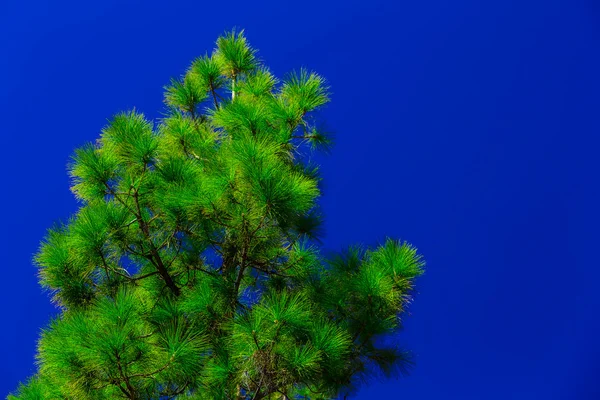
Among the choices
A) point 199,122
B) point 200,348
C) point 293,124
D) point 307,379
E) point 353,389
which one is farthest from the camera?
point 199,122

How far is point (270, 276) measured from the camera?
9.95 feet

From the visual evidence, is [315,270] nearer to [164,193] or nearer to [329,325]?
[329,325]

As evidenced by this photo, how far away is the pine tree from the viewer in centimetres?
227

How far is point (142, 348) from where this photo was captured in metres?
2.21

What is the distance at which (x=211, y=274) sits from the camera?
2.77 meters

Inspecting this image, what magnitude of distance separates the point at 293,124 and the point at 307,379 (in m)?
1.14

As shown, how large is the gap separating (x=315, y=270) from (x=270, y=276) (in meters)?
0.20

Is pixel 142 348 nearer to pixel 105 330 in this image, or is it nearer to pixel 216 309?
pixel 105 330

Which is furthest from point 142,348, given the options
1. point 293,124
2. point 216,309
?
point 293,124

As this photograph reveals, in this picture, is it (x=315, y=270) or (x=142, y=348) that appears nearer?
(x=142, y=348)

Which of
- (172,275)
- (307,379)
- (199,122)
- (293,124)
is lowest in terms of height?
(307,379)

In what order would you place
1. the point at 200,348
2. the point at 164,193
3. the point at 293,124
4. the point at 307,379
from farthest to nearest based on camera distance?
the point at 293,124 → the point at 164,193 → the point at 307,379 → the point at 200,348

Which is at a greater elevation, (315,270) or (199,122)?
(199,122)

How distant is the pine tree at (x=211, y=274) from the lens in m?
2.27
